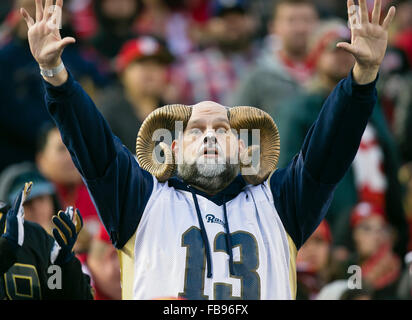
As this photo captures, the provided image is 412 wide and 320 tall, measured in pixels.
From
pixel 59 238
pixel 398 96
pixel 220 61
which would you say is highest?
pixel 220 61

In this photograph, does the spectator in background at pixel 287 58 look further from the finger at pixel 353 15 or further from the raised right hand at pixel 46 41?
the raised right hand at pixel 46 41

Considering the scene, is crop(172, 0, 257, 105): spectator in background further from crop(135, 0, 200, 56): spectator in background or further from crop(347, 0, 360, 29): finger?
crop(347, 0, 360, 29): finger

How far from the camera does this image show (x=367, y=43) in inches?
209

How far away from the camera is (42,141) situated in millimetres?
8234

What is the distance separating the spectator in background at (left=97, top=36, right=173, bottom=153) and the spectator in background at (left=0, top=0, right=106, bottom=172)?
0.53m

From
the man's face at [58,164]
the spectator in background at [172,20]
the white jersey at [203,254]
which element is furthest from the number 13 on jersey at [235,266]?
the spectator in background at [172,20]

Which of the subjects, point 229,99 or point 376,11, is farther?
point 229,99

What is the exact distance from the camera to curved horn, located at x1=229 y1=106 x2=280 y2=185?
5.68 m

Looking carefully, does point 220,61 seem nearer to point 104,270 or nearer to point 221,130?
point 104,270

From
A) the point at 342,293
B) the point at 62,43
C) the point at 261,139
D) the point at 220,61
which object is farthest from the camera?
the point at 220,61

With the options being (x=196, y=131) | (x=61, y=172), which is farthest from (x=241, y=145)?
(x=61, y=172)

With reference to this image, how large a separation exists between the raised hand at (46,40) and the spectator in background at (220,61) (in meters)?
4.34

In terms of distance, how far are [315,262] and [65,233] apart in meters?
2.41

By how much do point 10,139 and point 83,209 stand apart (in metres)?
1.05
